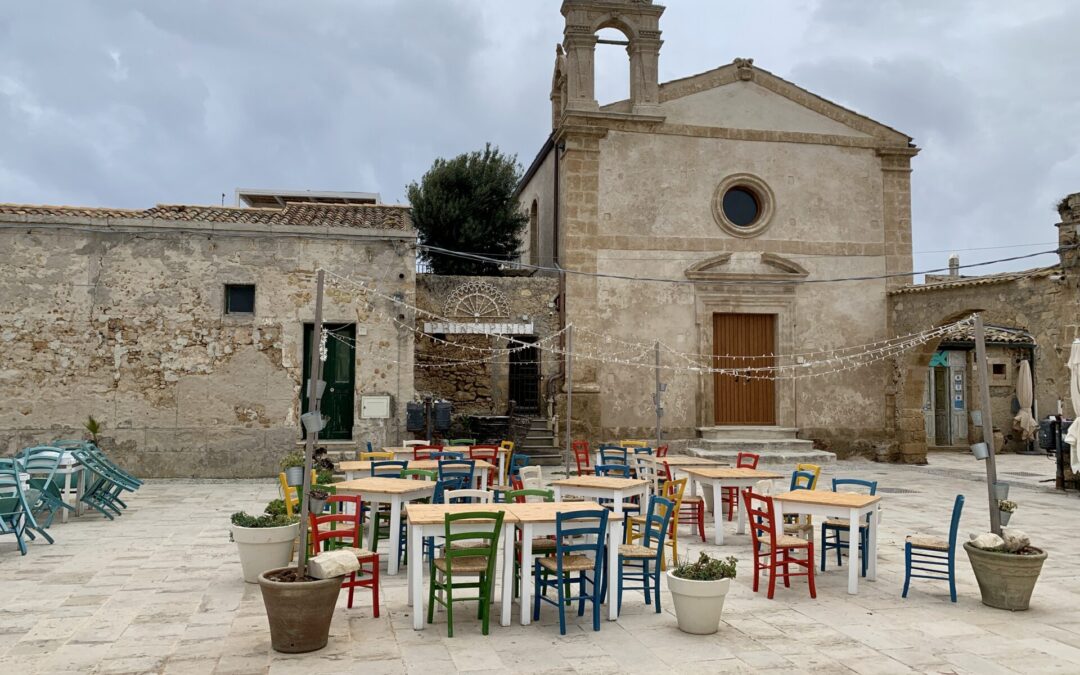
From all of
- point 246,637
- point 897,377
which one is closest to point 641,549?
point 246,637

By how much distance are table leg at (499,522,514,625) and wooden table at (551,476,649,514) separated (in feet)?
6.49

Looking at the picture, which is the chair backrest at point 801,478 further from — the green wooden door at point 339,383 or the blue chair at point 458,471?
the green wooden door at point 339,383

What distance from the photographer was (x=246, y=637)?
531 cm

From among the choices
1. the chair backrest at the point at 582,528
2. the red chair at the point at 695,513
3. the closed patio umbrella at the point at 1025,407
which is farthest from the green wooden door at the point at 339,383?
the closed patio umbrella at the point at 1025,407

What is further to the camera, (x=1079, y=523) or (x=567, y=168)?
(x=567, y=168)

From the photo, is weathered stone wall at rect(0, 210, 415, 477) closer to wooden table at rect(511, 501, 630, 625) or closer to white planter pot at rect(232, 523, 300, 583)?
white planter pot at rect(232, 523, 300, 583)

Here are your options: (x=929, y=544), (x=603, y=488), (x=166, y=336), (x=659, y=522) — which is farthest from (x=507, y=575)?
(x=166, y=336)

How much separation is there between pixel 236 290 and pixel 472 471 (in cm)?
688

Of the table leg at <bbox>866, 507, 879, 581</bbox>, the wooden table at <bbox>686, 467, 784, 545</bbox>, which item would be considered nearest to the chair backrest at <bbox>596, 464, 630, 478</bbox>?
the wooden table at <bbox>686, 467, 784, 545</bbox>

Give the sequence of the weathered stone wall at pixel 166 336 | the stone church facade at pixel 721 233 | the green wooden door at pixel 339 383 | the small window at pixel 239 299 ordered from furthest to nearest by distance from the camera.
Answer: the stone church facade at pixel 721 233, the green wooden door at pixel 339 383, the small window at pixel 239 299, the weathered stone wall at pixel 166 336

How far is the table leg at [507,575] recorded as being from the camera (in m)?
5.66

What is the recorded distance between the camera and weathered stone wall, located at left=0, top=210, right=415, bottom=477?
13.2 metres

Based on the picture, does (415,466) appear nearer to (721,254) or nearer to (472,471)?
(472,471)

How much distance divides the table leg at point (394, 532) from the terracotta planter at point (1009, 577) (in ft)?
15.1
